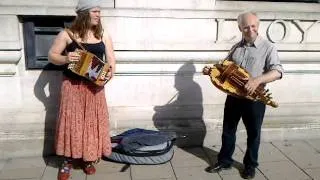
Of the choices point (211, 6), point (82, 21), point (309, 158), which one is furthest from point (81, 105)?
point (309, 158)

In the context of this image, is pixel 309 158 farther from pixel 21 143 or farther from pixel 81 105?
pixel 21 143

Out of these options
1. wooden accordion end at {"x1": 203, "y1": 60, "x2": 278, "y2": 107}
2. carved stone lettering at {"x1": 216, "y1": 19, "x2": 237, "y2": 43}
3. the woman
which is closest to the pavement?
the woman

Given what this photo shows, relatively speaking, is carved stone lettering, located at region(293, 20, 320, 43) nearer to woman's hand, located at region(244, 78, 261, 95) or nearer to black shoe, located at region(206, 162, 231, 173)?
woman's hand, located at region(244, 78, 261, 95)

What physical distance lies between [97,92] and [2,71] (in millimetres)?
1233

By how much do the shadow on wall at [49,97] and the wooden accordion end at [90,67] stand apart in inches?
36.9

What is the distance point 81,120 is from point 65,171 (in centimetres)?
56

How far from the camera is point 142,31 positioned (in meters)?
4.39

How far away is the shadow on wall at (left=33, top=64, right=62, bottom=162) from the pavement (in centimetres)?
19

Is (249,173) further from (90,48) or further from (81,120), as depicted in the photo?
(90,48)

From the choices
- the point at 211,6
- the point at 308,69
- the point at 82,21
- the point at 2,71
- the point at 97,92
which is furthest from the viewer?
the point at 308,69

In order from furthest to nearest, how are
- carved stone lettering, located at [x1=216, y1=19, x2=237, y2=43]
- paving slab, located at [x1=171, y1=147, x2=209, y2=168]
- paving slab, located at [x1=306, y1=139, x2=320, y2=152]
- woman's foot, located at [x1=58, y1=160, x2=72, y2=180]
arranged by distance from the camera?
paving slab, located at [x1=306, y1=139, x2=320, y2=152], carved stone lettering, located at [x1=216, y1=19, x2=237, y2=43], paving slab, located at [x1=171, y1=147, x2=209, y2=168], woman's foot, located at [x1=58, y1=160, x2=72, y2=180]

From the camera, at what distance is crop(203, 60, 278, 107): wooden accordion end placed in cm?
345

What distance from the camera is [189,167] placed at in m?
4.09

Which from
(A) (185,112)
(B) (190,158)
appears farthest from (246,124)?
(A) (185,112)
